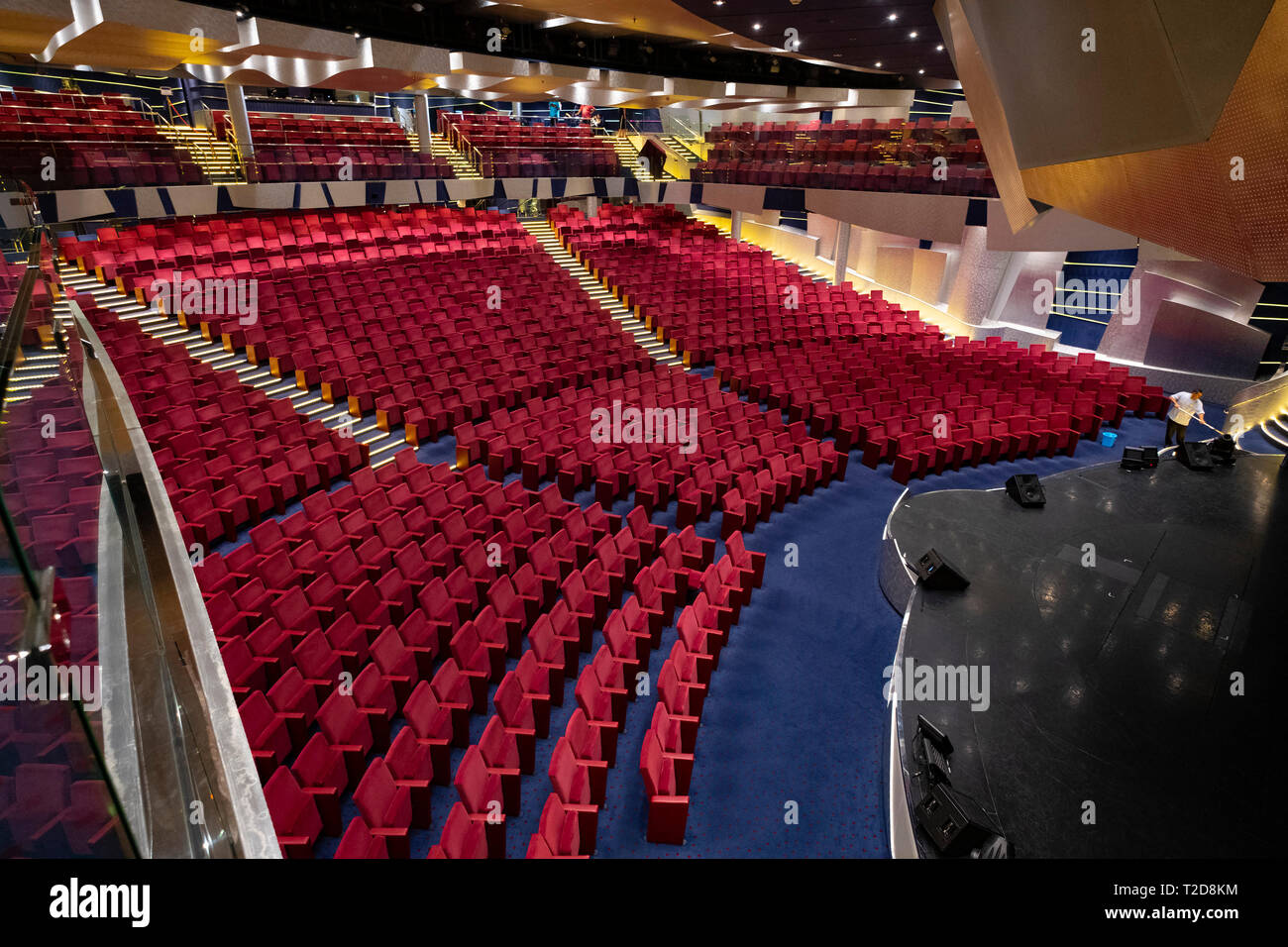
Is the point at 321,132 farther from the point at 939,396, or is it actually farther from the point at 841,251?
the point at 939,396

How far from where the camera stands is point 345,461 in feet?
23.0

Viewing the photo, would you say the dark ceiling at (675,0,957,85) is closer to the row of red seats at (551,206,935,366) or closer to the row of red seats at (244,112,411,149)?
the row of red seats at (551,206,935,366)

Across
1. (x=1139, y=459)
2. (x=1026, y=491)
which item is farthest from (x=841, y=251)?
(x=1026, y=491)

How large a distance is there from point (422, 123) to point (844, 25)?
398 inches

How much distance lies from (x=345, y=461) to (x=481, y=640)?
3.27 metres

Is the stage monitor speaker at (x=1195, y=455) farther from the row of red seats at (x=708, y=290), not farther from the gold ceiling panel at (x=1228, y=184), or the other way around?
the gold ceiling panel at (x=1228, y=184)

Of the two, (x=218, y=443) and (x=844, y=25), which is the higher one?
(x=844, y=25)

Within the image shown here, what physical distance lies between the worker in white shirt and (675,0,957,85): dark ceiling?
18.0ft

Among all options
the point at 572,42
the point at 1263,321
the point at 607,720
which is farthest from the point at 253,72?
the point at 1263,321

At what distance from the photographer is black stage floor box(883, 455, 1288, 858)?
3.54 metres

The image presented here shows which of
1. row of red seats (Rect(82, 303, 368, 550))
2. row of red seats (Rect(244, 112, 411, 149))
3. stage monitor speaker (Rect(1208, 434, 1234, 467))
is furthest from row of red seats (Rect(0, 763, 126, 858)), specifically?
row of red seats (Rect(244, 112, 411, 149))

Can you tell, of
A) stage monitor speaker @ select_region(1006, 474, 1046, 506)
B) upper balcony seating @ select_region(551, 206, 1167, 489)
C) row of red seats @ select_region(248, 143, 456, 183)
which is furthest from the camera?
row of red seats @ select_region(248, 143, 456, 183)

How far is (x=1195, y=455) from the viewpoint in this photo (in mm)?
7855
